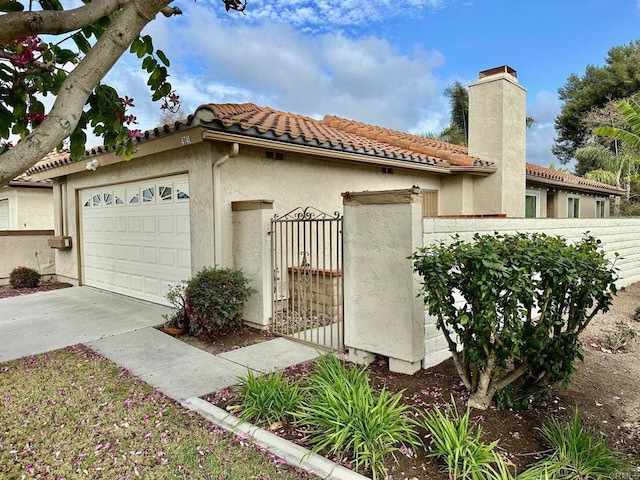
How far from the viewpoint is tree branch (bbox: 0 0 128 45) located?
2.86 m

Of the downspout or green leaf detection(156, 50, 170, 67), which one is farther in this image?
the downspout

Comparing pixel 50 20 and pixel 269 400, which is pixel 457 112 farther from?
pixel 50 20

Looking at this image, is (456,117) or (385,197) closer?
(385,197)

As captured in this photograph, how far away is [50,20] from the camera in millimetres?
2988

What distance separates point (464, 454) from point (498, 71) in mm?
12161

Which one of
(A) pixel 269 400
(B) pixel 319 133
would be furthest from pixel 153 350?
(B) pixel 319 133

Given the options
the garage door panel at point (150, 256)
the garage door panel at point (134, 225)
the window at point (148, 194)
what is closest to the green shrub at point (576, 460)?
the garage door panel at point (150, 256)

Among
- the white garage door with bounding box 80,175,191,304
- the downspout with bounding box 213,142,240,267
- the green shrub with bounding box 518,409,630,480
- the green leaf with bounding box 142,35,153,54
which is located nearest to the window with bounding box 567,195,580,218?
the downspout with bounding box 213,142,240,267

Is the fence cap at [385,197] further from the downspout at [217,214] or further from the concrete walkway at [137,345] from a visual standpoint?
the downspout at [217,214]

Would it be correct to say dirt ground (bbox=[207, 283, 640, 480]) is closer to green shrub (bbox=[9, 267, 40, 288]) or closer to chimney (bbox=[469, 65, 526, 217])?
chimney (bbox=[469, 65, 526, 217])

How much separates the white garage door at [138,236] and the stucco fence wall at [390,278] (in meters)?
4.39

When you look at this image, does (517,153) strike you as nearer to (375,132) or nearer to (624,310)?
(375,132)

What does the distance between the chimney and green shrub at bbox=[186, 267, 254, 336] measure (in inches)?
342

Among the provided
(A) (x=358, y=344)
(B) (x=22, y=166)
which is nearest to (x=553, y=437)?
(A) (x=358, y=344)
